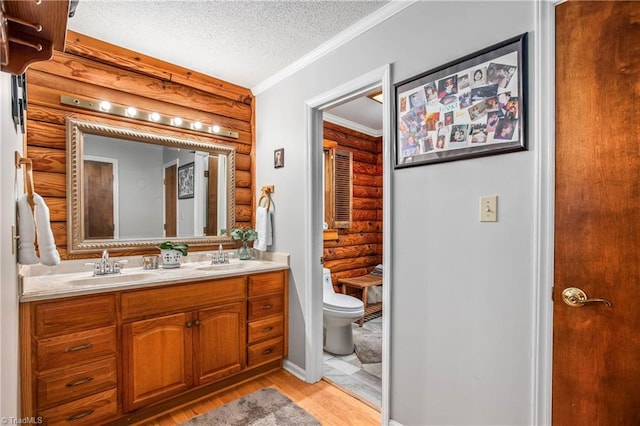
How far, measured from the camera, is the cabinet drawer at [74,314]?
1576 millimetres

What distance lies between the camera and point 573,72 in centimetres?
121

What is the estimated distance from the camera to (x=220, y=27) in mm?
2014

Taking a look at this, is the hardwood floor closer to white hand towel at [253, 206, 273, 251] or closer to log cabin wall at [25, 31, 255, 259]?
white hand towel at [253, 206, 273, 251]

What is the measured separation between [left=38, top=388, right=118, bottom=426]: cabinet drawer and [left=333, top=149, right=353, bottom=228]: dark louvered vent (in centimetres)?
260

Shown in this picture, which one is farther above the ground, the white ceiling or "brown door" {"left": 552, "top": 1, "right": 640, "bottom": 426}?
the white ceiling

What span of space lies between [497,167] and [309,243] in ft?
4.60

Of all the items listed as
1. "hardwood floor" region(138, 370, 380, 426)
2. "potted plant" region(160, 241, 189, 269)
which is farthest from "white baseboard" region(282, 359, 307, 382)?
"potted plant" region(160, 241, 189, 269)

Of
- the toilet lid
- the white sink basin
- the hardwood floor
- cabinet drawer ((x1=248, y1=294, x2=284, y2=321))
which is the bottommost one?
the hardwood floor

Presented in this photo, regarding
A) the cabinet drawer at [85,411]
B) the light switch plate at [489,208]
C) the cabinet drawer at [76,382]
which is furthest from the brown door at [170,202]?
the light switch plate at [489,208]

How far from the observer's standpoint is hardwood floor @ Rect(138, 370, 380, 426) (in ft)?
6.36

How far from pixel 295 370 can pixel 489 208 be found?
1.92 meters

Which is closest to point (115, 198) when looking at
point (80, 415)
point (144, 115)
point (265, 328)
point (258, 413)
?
point (144, 115)

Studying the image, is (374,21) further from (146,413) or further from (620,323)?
(146,413)

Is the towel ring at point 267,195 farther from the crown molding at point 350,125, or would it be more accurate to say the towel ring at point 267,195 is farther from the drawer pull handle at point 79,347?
the drawer pull handle at point 79,347
